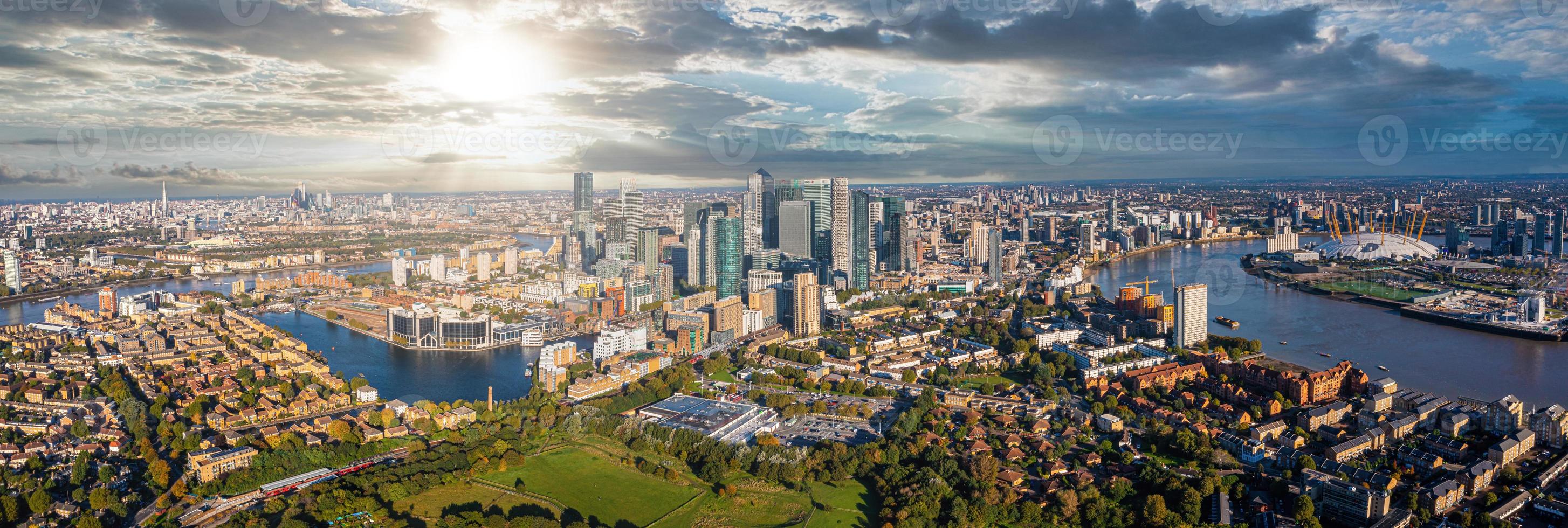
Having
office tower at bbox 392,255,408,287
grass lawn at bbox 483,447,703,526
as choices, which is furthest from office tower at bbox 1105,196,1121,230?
grass lawn at bbox 483,447,703,526

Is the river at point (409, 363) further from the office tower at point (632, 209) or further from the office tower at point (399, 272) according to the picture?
the office tower at point (632, 209)

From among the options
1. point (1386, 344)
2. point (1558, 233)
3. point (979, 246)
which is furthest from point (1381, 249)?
point (1386, 344)

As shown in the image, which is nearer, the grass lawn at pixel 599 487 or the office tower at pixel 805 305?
the grass lawn at pixel 599 487

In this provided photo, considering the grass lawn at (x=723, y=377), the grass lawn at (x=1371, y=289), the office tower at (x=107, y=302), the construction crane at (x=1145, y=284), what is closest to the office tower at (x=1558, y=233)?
the grass lawn at (x=1371, y=289)

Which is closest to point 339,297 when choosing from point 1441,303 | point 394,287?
point 394,287

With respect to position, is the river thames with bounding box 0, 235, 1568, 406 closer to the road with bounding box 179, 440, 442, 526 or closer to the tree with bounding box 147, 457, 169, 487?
the tree with bounding box 147, 457, 169, 487

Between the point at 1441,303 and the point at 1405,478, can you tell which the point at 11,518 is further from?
the point at 1441,303
